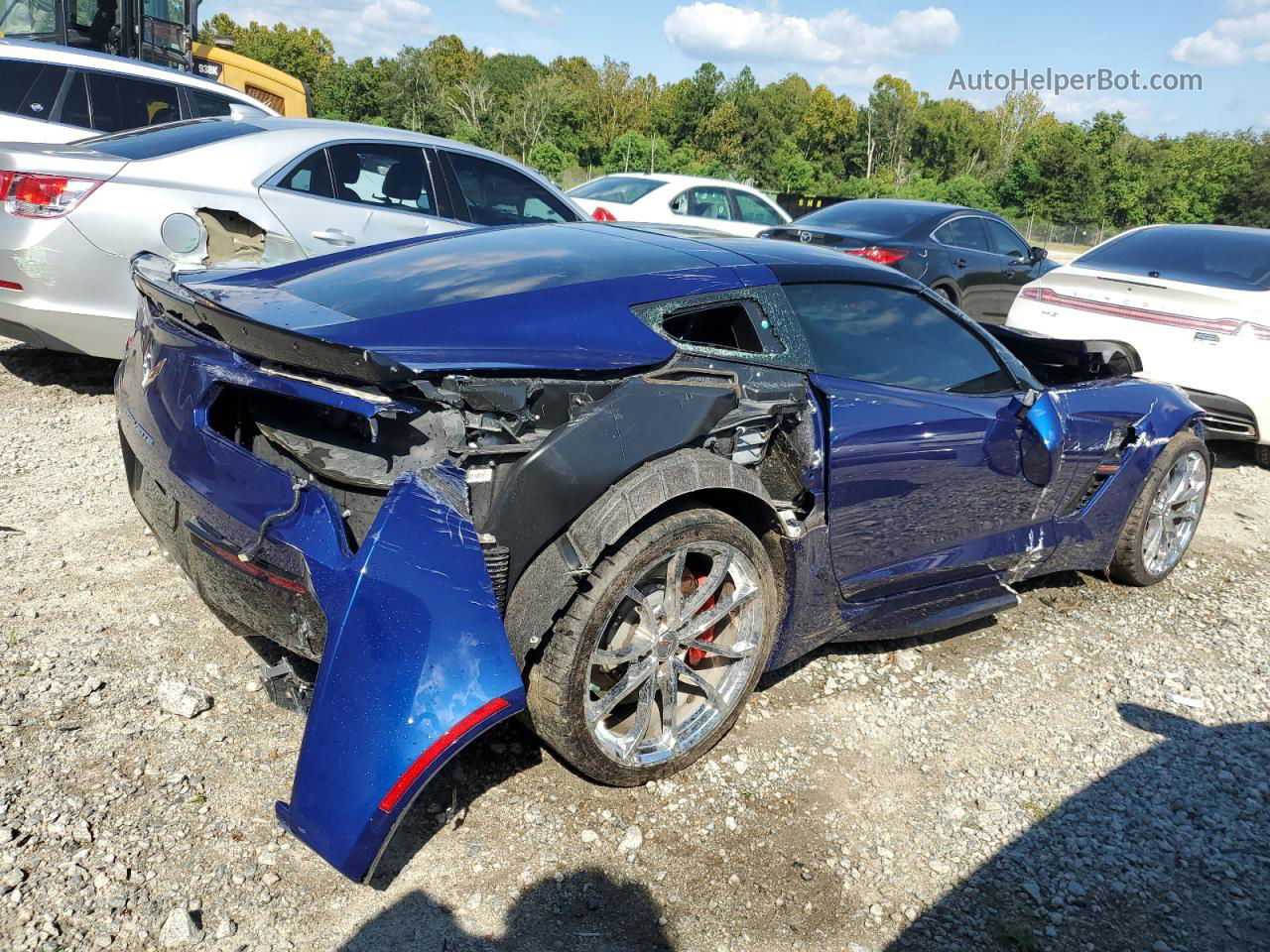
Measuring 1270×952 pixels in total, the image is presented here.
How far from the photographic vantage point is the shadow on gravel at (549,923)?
2170 millimetres

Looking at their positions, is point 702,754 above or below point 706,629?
below

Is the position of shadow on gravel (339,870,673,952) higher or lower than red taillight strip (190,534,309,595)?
lower

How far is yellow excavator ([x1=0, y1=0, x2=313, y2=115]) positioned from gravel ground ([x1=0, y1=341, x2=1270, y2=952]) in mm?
7886

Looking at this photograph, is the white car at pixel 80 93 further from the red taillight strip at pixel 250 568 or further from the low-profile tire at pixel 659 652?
the low-profile tire at pixel 659 652

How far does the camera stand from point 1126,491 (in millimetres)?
4289

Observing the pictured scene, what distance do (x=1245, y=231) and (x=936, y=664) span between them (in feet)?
18.5

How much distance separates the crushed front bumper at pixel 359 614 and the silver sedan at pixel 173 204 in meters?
2.26

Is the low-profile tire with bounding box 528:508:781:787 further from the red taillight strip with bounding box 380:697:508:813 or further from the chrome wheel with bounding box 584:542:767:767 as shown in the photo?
the red taillight strip with bounding box 380:697:508:813

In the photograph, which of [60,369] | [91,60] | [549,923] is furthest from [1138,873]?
[91,60]

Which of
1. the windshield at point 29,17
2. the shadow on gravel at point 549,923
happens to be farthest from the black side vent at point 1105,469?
the windshield at point 29,17

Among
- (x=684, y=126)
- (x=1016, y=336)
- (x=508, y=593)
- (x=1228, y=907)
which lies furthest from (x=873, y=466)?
(x=684, y=126)

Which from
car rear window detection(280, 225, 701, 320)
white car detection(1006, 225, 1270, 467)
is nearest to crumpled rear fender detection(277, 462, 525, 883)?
car rear window detection(280, 225, 701, 320)

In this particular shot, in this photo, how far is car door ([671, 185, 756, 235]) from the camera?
36.3 ft

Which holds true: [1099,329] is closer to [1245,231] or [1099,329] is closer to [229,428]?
[1245,231]
